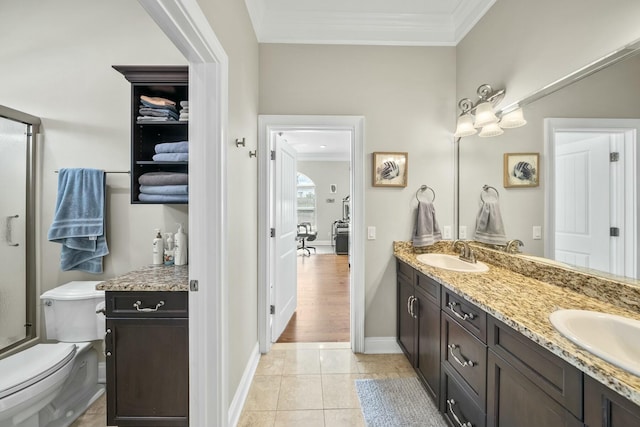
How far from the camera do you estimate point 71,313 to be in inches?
68.5

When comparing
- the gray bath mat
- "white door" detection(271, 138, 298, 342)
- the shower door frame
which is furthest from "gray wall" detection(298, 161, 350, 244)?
the shower door frame

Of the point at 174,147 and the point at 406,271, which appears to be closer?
the point at 174,147

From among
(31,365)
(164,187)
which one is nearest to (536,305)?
(164,187)

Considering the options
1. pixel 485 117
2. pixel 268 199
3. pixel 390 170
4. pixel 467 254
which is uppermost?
pixel 485 117

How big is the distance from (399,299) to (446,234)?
0.72 metres

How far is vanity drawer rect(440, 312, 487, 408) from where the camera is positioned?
46.7 inches

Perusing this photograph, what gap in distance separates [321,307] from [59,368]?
246 cm

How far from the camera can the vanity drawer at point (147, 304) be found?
1.41 meters

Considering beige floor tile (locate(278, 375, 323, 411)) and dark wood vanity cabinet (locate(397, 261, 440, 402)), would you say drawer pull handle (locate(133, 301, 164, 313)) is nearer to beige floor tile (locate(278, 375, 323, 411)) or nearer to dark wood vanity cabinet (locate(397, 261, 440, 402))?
beige floor tile (locate(278, 375, 323, 411))

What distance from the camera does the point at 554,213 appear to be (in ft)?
4.72

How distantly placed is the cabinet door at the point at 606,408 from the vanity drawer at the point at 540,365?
0.02 m

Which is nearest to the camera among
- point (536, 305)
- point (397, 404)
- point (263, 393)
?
point (536, 305)

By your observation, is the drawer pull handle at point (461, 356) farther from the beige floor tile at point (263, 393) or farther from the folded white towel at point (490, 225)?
the beige floor tile at point (263, 393)

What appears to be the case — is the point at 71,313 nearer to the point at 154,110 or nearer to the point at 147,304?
the point at 147,304
